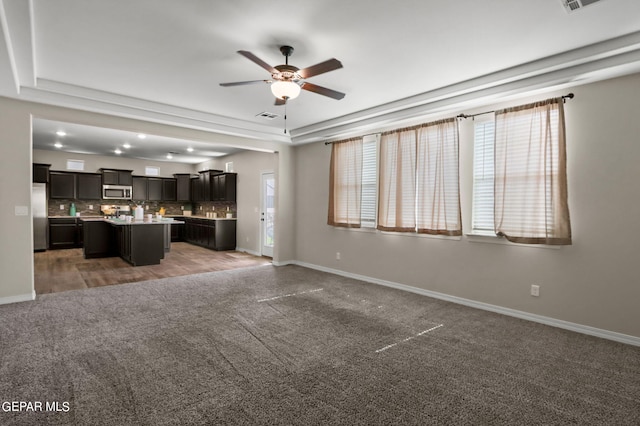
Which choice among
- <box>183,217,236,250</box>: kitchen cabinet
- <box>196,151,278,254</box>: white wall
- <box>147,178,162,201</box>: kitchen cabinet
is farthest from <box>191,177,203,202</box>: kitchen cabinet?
<box>196,151,278,254</box>: white wall

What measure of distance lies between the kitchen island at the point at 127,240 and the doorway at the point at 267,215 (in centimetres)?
225

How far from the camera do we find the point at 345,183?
6.07 m

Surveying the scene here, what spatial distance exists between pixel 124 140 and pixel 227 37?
20.2 ft

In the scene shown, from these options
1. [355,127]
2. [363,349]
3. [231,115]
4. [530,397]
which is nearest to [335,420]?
[363,349]

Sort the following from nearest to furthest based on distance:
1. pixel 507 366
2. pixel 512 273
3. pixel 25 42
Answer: pixel 507 366
pixel 25 42
pixel 512 273

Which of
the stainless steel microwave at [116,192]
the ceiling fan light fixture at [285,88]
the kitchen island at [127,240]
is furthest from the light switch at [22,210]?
the stainless steel microwave at [116,192]

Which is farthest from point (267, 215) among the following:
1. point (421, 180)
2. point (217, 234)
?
point (421, 180)

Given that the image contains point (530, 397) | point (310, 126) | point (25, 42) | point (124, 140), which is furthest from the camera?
point (124, 140)

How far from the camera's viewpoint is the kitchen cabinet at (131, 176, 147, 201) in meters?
10.5

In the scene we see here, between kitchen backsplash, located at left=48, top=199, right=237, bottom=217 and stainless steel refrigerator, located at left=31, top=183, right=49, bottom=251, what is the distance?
88 cm

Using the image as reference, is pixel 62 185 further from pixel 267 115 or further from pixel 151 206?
pixel 267 115

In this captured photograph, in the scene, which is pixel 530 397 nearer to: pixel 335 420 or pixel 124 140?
pixel 335 420

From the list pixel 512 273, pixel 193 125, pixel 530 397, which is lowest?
pixel 530 397

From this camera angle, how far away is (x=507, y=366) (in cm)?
277
